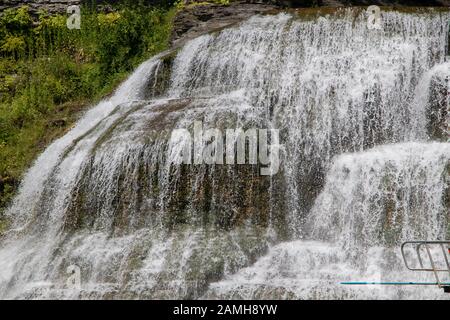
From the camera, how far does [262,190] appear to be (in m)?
11.4

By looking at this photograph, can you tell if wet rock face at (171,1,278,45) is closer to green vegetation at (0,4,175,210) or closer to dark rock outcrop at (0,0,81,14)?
green vegetation at (0,4,175,210)

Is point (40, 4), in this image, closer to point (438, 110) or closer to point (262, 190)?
point (262, 190)

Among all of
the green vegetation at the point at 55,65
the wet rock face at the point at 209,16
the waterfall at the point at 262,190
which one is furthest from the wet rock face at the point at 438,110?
the green vegetation at the point at 55,65

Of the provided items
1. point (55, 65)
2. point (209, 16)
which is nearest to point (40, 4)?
point (55, 65)

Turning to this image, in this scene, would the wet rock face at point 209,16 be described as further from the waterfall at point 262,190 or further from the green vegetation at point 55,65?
the waterfall at point 262,190

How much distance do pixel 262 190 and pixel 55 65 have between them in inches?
396

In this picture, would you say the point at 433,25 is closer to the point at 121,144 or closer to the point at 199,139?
the point at 199,139

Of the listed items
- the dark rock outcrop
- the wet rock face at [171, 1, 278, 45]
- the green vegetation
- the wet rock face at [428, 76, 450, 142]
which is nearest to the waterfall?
the wet rock face at [428, 76, 450, 142]

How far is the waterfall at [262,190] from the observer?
32.6ft

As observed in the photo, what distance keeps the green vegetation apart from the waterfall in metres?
1.19

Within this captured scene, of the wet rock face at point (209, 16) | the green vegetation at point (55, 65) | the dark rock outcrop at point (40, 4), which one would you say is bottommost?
the green vegetation at point (55, 65)

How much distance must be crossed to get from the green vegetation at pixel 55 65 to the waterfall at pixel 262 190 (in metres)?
1.19
